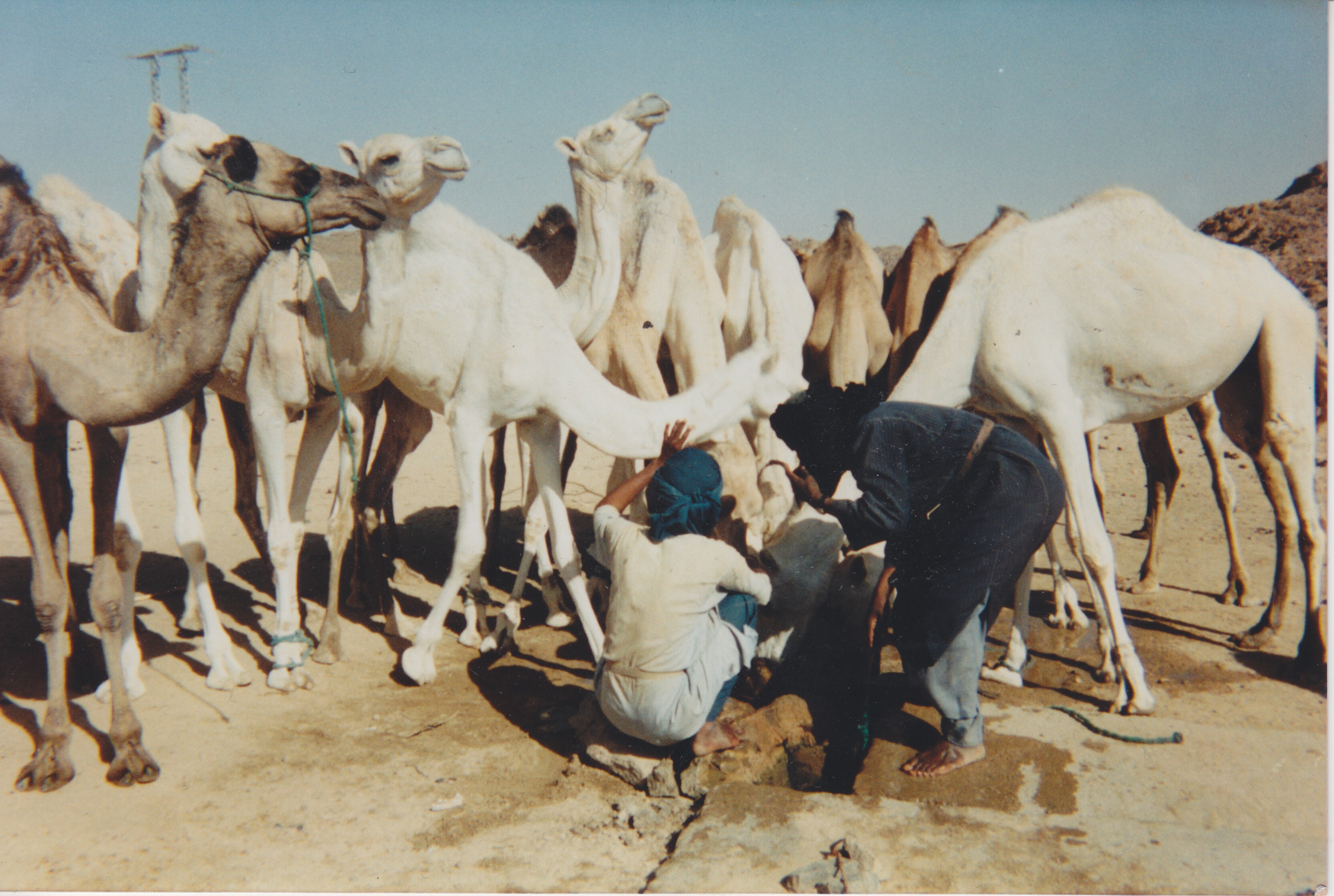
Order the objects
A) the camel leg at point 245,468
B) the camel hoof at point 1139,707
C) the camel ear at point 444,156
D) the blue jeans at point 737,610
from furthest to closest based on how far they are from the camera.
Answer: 1. the camel leg at point 245,468
2. the camel hoof at point 1139,707
3. the camel ear at point 444,156
4. the blue jeans at point 737,610

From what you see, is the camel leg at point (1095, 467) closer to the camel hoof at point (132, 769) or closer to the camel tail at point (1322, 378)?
the camel tail at point (1322, 378)

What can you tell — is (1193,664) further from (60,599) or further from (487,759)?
(60,599)

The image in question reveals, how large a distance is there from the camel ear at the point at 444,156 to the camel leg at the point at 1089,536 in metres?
3.24

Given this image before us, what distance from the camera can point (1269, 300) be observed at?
16.5ft

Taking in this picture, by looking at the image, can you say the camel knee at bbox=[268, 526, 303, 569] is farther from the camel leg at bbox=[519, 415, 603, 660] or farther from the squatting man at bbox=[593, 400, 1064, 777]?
the squatting man at bbox=[593, 400, 1064, 777]

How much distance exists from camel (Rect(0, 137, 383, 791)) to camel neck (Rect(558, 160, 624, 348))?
1665 millimetres

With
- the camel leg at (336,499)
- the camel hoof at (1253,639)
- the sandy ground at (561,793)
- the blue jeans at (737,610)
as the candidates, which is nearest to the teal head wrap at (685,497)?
the blue jeans at (737,610)

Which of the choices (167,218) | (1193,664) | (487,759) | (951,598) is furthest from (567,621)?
(1193,664)

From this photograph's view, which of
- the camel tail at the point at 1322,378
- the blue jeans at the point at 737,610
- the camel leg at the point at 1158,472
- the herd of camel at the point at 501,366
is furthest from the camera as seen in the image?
the camel leg at the point at 1158,472

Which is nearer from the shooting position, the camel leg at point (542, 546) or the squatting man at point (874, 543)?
the squatting man at point (874, 543)

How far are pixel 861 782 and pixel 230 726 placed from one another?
115 inches

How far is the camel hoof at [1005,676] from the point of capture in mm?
4879

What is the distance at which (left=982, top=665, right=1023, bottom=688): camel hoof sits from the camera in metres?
4.88

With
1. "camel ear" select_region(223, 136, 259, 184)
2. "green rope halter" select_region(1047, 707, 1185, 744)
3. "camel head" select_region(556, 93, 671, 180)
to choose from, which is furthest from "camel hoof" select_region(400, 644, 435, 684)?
"green rope halter" select_region(1047, 707, 1185, 744)
